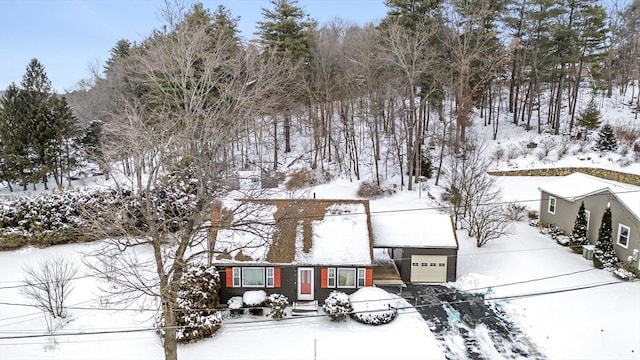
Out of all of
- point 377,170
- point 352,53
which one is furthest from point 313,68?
point 377,170

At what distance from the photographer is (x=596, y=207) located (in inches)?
848

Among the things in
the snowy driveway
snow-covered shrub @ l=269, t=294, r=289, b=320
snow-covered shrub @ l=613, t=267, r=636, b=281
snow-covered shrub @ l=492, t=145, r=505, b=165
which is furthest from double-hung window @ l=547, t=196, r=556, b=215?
snow-covered shrub @ l=269, t=294, r=289, b=320

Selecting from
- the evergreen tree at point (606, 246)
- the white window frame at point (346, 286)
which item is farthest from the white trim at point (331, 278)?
the evergreen tree at point (606, 246)

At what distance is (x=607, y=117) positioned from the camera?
120 ft

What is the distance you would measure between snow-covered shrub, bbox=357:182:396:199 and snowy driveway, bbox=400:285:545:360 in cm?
1075

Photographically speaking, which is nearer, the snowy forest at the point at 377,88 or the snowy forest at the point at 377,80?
the snowy forest at the point at 377,88

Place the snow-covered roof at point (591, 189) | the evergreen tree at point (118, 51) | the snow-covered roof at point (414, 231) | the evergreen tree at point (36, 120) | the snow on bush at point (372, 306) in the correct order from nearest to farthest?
the snow on bush at point (372, 306), the snow-covered roof at point (591, 189), the snow-covered roof at point (414, 231), the evergreen tree at point (36, 120), the evergreen tree at point (118, 51)

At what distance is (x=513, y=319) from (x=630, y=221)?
6910 millimetres

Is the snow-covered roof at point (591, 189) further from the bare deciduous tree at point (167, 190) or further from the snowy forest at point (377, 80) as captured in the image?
the bare deciduous tree at point (167, 190)

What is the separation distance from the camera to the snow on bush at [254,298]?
17845mm

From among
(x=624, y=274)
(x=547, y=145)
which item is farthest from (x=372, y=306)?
(x=547, y=145)

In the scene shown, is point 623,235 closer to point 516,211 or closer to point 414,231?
point 516,211

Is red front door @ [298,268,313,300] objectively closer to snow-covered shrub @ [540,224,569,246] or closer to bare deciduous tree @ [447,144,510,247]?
bare deciduous tree @ [447,144,510,247]

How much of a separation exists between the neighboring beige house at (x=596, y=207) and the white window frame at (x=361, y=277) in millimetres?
10820
